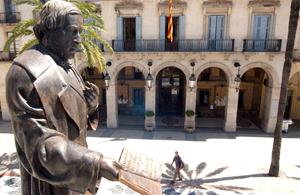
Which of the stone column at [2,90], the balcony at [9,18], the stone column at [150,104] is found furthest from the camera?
the stone column at [2,90]

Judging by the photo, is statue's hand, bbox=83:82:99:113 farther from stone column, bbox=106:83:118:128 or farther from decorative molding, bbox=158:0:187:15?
stone column, bbox=106:83:118:128

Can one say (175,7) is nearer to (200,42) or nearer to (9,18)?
(200,42)

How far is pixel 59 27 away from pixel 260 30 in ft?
63.1

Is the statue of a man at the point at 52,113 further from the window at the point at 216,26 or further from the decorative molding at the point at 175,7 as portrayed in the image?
the window at the point at 216,26

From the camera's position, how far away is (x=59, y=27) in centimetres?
262

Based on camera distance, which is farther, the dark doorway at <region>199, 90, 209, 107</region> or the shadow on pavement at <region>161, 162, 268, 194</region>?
the dark doorway at <region>199, 90, 209, 107</region>

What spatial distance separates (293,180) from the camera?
12461 mm

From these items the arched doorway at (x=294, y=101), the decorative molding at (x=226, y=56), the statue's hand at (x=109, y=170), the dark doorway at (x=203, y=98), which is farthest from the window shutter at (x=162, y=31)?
the statue's hand at (x=109, y=170)

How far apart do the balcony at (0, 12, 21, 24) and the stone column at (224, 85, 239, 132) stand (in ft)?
58.0

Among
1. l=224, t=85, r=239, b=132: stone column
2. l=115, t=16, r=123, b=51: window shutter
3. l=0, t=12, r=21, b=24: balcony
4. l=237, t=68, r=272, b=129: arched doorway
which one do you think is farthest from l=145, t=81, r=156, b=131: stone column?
l=0, t=12, r=21, b=24: balcony

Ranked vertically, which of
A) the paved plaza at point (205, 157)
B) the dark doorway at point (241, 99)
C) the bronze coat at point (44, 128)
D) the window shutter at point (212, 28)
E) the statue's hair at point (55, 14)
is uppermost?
the window shutter at point (212, 28)

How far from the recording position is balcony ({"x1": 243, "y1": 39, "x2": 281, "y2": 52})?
62.3 feet

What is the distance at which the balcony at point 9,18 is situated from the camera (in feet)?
69.6

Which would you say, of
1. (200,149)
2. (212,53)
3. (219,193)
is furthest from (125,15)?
(219,193)
